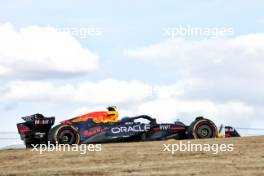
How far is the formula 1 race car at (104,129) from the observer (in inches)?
708

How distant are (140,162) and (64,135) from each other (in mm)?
6425

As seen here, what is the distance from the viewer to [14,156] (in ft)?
47.5

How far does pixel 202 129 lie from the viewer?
1953cm

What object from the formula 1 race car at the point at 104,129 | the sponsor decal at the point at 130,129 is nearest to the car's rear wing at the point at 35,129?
the formula 1 race car at the point at 104,129

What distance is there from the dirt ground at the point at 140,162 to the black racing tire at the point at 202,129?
15.7ft

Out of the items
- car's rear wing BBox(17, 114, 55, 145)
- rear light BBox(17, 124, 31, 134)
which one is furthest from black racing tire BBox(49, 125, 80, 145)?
rear light BBox(17, 124, 31, 134)

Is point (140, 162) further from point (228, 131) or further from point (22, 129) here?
point (228, 131)

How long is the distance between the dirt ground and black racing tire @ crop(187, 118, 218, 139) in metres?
4.80

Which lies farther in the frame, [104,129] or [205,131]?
[205,131]

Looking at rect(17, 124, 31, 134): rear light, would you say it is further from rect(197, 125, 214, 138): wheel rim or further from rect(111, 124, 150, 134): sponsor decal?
rect(197, 125, 214, 138): wheel rim

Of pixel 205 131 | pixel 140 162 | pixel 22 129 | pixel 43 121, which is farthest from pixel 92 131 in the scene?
pixel 140 162

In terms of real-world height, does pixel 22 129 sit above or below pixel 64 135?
above
